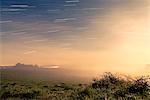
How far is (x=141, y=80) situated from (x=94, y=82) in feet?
17.1

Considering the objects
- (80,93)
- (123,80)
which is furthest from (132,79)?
(80,93)

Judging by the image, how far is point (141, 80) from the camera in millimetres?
26109

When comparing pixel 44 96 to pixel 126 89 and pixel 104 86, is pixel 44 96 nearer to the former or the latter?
pixel 126 89

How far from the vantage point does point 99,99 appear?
20000 mm

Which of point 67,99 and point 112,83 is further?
point 112,83

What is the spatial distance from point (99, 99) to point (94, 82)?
10.5m

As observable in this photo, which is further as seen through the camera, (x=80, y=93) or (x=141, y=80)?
(x=141, y=80)

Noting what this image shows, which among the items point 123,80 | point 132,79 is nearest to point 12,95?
point 132,79

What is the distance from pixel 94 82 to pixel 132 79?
4.24 metres

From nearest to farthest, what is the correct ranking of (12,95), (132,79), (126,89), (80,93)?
1. (12,95)
2. (80,93)
3. (126,89)
4. (132,79)

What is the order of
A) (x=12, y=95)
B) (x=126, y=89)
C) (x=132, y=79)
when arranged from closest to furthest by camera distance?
(x=12, y=95) → (x=126, y=89) → (x=132, y=79)

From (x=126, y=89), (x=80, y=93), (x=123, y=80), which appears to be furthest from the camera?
(x=123, y=80)

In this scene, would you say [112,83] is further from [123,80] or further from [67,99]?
[67,99]

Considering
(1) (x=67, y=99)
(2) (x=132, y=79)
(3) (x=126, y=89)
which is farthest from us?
(2) (x=132, y=79)
